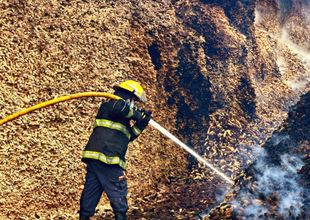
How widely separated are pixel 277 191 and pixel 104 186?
106 inches

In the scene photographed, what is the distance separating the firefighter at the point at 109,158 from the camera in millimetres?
5449

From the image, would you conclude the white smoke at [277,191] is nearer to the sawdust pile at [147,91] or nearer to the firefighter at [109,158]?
the sawdust pile at [147,91]

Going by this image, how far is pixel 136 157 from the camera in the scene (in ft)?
27.9

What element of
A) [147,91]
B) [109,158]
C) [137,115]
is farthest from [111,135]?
[147,91]

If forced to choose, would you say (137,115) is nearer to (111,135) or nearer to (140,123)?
(140,123)

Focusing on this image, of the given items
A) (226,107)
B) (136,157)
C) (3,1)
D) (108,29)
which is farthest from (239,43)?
(3,1)

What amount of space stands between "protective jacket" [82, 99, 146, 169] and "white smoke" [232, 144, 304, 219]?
81.4 inches

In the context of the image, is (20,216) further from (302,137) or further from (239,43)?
(239,43)

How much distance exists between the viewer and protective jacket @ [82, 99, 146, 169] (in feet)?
18.0

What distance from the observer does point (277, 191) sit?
6.06 metres

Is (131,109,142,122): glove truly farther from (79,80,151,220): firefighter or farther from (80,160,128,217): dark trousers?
(80,160,128,217): dark trousers

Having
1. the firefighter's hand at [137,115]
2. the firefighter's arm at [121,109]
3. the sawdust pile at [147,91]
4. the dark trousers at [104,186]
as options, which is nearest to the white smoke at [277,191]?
the sawdust pile at [147,91]

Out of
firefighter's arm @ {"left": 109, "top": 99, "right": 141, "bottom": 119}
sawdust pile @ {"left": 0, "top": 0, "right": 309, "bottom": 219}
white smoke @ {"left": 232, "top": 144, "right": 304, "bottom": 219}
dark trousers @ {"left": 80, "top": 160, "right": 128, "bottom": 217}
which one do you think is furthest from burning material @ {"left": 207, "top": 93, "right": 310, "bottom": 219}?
firefighter's arm @ {"left": 109, "top": 99, "right": 141, "bottom": 119}

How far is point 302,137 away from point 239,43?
576cm
